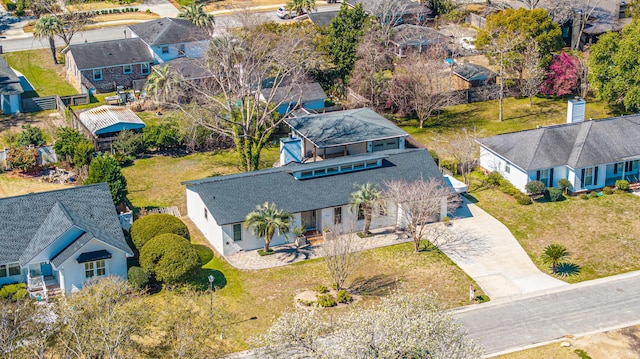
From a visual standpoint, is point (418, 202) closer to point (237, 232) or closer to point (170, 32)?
point (237, 232)

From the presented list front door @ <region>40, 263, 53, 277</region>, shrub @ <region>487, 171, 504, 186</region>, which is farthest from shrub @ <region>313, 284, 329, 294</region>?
shrub @ <region>487, 171, 504, 186</region>

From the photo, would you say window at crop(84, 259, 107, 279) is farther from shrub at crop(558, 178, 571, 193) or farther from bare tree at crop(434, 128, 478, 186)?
shrub at crop(558, 178, 571, 193)

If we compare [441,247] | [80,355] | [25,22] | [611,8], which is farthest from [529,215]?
[25,22]

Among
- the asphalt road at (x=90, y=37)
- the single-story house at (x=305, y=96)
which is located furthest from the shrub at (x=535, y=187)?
the asphalt road at (x=90, y=37)

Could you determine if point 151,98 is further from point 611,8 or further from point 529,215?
point 611,8

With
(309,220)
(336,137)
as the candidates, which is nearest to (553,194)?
(336,137)

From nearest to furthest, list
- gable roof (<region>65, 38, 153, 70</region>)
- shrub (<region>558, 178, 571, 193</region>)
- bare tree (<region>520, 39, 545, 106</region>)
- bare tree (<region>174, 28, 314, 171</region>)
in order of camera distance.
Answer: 1. shrub (<region>558, 178, 571, 193</region>)
2. bare tree (<region>174, 28, 314, 171</region>)
3. bare tree (<region>520, 39, 545, 106</region>)
4. gable roof (<region>65, 38, 153, 70</region>)
